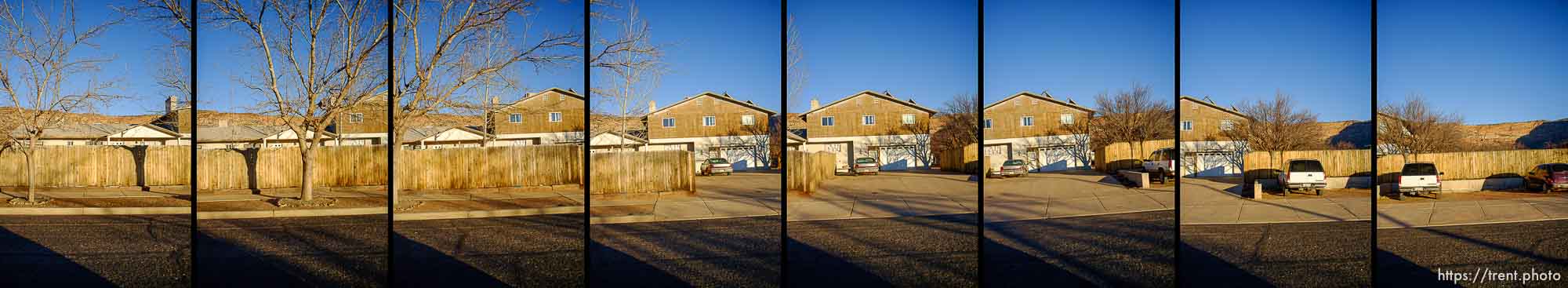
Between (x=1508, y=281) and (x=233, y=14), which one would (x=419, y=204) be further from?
(x=1508, y=281)

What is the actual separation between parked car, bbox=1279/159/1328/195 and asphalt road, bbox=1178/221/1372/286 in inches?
122

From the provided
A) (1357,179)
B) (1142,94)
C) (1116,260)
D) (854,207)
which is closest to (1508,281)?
(1357,179)

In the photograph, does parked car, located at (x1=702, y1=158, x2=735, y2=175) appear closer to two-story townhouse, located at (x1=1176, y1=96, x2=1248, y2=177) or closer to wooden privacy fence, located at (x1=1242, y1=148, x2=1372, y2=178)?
two-story townhouse, located at (x1=1176, y1=96, x2=1248, y2=177)

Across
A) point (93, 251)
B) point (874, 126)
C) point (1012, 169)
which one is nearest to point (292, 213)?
point (93, 251)

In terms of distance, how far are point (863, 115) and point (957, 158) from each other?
156 centimetres

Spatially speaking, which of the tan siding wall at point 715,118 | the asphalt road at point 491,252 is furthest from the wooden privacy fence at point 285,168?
the tan siding wall at point 715,118

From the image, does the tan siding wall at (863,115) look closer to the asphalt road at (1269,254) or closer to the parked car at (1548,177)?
the parked car at (1548,177)

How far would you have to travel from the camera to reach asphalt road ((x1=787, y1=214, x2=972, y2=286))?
871cm

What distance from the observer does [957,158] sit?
6.19 meters

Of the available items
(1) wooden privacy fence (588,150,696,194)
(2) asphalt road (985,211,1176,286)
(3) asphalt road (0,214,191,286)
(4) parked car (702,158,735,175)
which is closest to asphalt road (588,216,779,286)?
(1) wooden privacy fence (588,150,696,194)

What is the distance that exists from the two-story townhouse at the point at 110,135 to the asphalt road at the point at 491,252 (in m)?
2.76

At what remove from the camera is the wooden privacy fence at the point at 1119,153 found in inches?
223

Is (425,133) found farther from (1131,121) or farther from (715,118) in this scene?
(1131,121)

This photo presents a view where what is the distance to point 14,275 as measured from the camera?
768 cm
